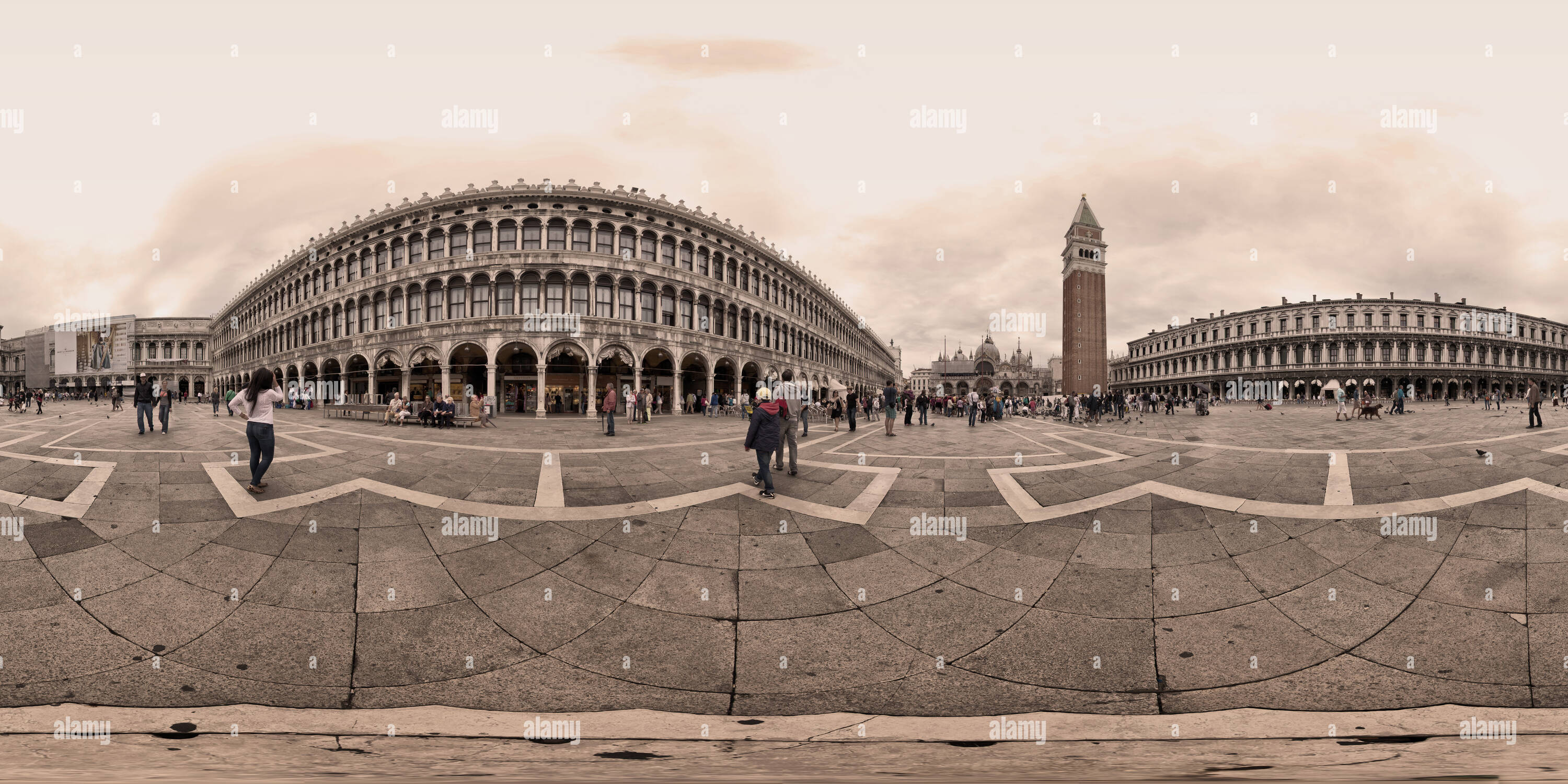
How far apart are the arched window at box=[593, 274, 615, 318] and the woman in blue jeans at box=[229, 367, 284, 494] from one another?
2614cm

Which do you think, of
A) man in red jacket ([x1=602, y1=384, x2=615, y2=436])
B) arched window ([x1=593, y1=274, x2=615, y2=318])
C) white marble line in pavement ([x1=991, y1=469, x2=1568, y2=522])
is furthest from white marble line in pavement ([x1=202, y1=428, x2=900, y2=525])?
arched window ([x1=593, y1=274, x2=615, y2=318])

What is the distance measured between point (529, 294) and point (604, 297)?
3988 mm

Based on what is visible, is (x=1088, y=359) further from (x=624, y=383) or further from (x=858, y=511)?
(x=858, y=511)

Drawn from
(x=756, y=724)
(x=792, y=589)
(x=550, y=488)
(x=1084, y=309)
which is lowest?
(x=756, y=724)

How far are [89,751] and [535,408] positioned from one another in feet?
105

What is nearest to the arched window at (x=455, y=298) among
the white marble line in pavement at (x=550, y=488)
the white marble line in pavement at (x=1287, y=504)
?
the white marble line in pavement at (x=550, y=488)

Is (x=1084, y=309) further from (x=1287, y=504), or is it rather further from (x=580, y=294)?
(x=1287, y=504)

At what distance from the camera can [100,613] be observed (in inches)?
202

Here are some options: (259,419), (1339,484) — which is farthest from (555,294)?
(1339,484)

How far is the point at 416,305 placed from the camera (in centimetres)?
3500

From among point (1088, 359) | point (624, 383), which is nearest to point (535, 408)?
point (624, 383)

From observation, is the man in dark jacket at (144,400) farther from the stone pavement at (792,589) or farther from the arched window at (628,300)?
the arched window at (628,300)

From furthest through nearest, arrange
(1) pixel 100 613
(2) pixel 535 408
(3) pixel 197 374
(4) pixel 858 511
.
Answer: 1. (3) pixel 197 374
2. (2) pixel 535 408
3. (4) pixel 858 511
4. (1) pixel 100 613

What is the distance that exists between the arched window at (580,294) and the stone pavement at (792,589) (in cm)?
2553
